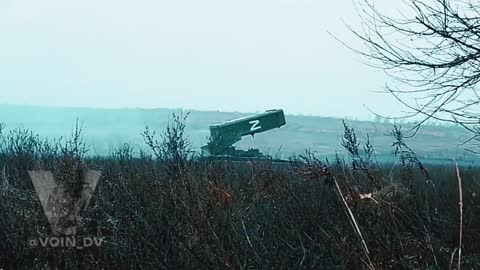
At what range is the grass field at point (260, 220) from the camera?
6805mm

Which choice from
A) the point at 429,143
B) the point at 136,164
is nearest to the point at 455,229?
the point at 136,164

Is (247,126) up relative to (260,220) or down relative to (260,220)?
up

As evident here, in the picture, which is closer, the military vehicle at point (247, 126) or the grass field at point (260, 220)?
the grass field at point (260, 220)

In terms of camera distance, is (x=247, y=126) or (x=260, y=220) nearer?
(x=260, y=220)

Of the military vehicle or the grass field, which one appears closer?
the grass field

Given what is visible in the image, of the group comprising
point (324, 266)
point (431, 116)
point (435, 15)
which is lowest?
point (324, 266)

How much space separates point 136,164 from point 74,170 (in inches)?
192

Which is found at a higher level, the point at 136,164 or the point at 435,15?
the point at 435,15

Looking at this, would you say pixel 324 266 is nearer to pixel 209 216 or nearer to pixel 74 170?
pixel 209 216

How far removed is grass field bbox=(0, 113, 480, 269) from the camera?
6805 mm

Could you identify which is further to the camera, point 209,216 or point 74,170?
point 74,170

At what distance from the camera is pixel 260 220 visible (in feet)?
28.7

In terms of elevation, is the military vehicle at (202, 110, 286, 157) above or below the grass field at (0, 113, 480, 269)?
above

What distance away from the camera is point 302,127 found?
45656 millimetres
